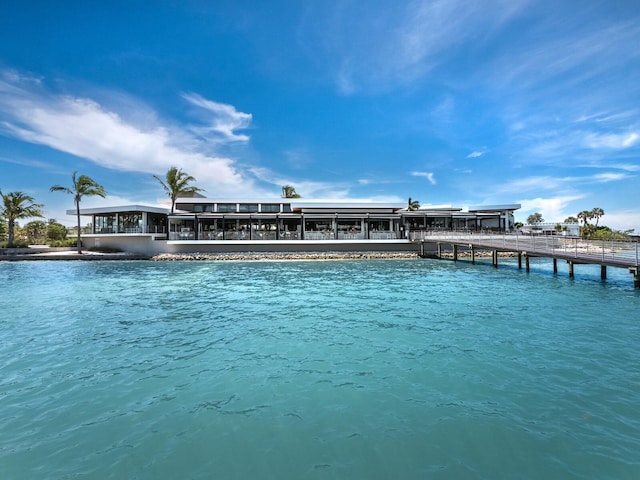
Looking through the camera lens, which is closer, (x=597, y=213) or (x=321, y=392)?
(x=321, y=392)

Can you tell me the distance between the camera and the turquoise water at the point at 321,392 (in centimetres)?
412

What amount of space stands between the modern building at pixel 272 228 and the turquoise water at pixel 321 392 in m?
23.5

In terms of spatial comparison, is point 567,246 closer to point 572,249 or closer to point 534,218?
point 572,249

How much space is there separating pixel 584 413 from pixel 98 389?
7.80 m

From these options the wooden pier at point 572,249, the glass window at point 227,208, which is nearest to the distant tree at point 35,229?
the glass window at point 227,208

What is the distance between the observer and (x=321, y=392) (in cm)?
593

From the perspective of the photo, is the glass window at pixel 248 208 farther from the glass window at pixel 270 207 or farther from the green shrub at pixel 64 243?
the green shrub at pixel 64 243

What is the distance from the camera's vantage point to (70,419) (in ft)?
16.7

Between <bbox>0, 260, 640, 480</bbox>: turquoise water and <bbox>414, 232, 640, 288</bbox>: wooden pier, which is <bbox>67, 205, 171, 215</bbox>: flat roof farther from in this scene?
<bbox>414, 232, 640, 288</bbox>: wooden pier

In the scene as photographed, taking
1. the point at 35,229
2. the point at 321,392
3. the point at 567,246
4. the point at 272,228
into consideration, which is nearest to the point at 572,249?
the point at 567,246

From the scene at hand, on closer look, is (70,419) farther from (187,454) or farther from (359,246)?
(359,246)

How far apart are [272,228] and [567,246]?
96.1ft

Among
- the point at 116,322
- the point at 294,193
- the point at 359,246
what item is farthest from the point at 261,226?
the point at 116,322

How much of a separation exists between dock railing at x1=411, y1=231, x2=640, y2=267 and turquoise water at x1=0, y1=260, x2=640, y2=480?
7978 mm
